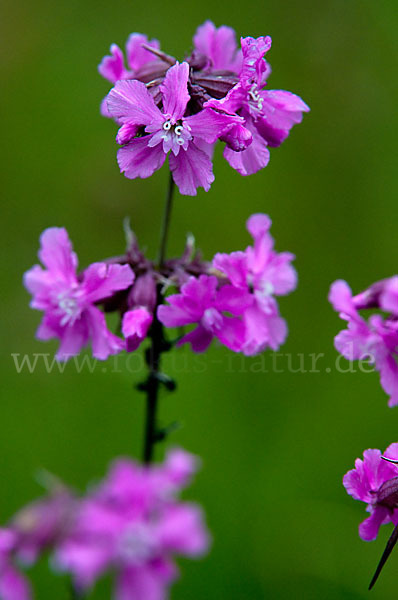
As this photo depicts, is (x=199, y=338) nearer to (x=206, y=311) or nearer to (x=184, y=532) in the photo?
(x=206, y=311)

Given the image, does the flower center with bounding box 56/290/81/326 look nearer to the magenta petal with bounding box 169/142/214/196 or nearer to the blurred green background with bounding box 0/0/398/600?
the magenta petal with bounding box 169/142/214/196

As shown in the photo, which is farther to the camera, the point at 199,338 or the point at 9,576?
the point at 199,338

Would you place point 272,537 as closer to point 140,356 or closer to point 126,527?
point 140,356

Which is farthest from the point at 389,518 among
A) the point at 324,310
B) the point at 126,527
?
the point at 324,310

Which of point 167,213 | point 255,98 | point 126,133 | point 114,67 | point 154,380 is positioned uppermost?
point 114,67

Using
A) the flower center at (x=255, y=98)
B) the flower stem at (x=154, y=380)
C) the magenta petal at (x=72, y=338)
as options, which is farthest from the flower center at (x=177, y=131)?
the magenta petal at (x=72, y=338)

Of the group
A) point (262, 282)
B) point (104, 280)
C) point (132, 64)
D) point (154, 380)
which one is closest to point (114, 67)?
point (132, 64)
